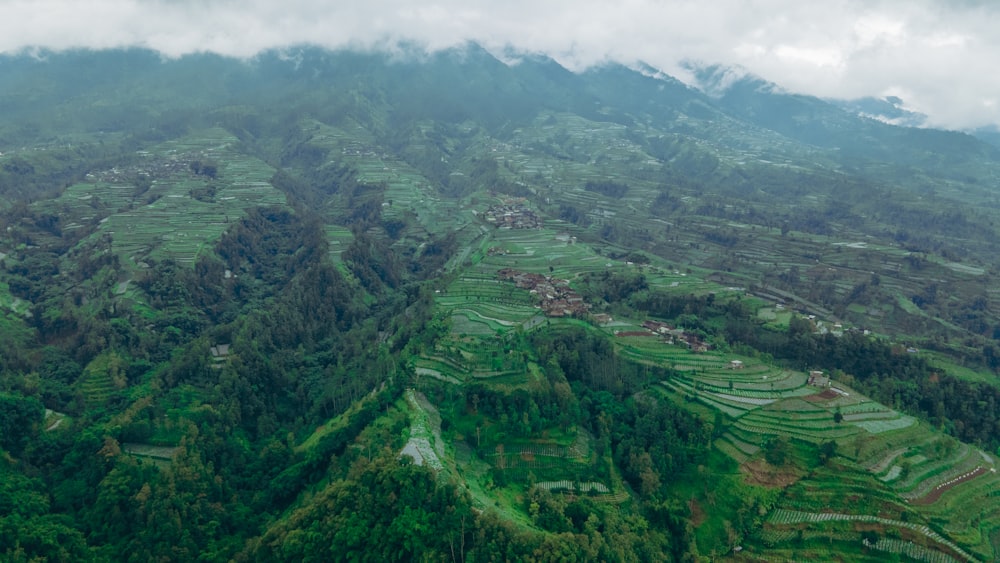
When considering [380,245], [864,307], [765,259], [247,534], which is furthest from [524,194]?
[247,534]

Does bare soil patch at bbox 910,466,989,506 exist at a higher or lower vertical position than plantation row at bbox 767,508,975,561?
higher

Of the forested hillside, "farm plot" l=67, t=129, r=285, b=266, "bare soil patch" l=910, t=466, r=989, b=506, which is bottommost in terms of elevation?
"farm plot" l=67, t=129, r=285, b=266

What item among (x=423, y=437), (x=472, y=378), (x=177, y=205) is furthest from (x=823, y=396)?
(x=177, y=205)

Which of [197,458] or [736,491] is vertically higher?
[736,491]

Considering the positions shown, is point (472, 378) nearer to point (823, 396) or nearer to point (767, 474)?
point (767, 474)

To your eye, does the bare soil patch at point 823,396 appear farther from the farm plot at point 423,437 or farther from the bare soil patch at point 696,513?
the farm plot at point 423,437

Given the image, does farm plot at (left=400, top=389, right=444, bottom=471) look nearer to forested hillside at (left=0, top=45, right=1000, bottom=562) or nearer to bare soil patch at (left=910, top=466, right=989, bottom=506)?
forested hillside at (left=0, top=45, right=1000, bottom=562)

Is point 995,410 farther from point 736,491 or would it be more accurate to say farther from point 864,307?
point 864,307

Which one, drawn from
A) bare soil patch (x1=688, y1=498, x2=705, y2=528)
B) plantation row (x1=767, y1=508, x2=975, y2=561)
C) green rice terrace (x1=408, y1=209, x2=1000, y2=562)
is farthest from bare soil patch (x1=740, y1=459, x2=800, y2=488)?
bare soil patch (x1=688, y1=498, x2=705, y2=528)

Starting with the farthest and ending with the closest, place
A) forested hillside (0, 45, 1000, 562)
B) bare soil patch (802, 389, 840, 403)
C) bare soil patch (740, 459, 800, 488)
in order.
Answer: bare soil patch (802, 389, 840, 403), bare soil patch (740, 459, 800, 488), forested hillside (0, 45, 1000, 562)
